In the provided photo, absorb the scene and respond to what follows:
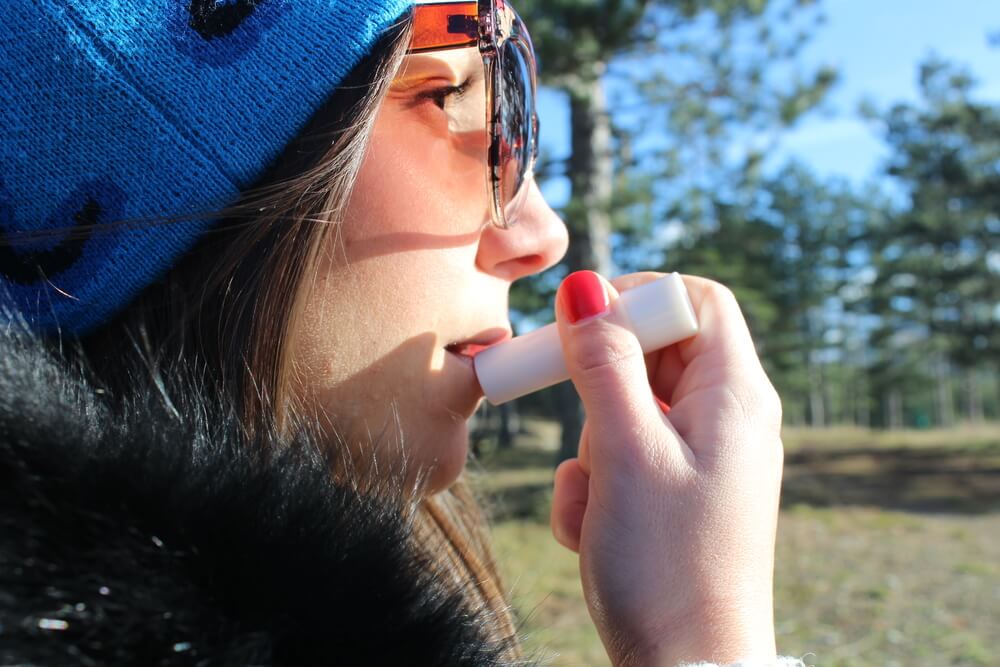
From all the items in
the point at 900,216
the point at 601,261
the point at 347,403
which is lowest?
the point at 347,403

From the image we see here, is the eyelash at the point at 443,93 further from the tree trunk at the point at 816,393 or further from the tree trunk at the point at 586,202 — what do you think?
the tree trunk at the point at 816,393

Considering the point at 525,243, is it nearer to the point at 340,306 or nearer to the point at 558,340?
the point at 558,340

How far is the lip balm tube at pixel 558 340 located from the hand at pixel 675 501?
0.04 meters

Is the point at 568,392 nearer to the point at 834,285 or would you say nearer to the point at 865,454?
the point at 865,454

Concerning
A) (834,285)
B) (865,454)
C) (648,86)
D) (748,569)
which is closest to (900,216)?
(865,454)

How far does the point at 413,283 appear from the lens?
1.16 meters

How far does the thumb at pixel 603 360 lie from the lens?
1.10 m

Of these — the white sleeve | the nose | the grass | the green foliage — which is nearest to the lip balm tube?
the nose

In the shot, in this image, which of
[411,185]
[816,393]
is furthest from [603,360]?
[816,393]

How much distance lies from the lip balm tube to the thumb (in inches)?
1.3

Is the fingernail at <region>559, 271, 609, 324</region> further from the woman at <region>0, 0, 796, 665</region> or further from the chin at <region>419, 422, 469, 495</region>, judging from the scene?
the chin at <region>419, 422, 469, 495</region>

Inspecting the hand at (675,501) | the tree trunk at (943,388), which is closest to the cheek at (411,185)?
the hand at (675,501)

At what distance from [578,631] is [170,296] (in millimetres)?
4578

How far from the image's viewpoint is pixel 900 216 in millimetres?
21719
